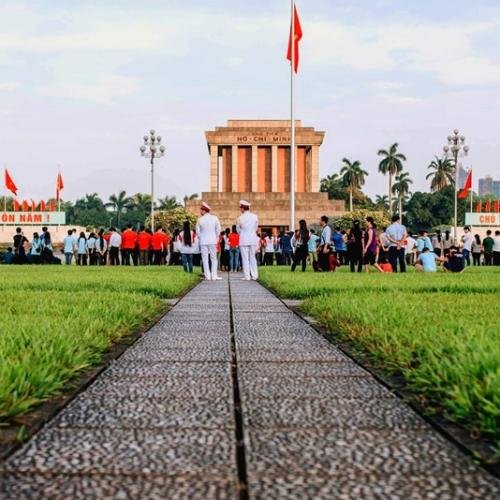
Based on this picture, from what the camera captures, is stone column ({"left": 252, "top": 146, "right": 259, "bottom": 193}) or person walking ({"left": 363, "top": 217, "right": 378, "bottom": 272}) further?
stone column ({"left": 252, "top": 146, "right": 259, "bottom": 193})

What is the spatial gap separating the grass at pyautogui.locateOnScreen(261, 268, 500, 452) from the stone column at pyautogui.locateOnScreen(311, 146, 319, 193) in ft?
205

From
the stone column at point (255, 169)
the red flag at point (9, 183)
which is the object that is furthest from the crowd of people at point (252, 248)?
the stone column at point (255, 169)

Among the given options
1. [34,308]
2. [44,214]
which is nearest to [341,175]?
[44,214]

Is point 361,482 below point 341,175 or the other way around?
below

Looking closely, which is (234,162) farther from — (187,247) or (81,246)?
(187,247)

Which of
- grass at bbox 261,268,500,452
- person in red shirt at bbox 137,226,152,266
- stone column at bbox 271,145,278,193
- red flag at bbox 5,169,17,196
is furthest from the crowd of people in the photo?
stone column at bbox 271,145,278,193

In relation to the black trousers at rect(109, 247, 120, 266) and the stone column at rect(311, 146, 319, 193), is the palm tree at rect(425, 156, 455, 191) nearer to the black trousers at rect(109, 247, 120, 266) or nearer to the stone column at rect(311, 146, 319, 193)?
the stone column at rect(311, 146, 319, 193)

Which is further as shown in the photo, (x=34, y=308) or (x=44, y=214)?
(x=44, y=214)

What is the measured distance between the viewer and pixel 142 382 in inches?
175

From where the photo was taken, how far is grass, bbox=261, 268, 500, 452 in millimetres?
3498

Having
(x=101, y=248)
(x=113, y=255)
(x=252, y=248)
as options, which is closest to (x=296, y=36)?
(x=113, y=255)

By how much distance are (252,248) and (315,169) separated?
5539cm

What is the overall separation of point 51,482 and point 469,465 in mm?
1424

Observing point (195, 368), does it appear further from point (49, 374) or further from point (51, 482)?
point (51, 482)
